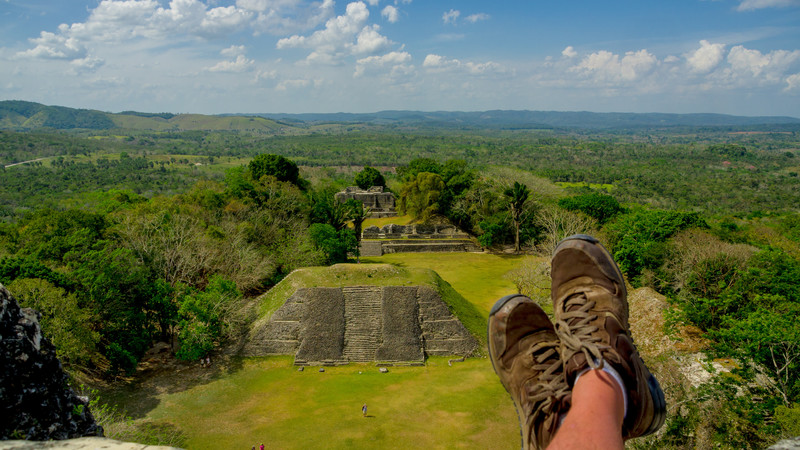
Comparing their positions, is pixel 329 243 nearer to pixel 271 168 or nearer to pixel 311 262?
pixel 311 262

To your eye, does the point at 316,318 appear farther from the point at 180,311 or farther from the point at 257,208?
the point at 257,208

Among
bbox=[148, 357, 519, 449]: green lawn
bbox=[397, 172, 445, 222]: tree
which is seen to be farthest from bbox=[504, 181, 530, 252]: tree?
bbox=[148, 357, 519, 449]: green lawn

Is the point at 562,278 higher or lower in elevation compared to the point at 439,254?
higher

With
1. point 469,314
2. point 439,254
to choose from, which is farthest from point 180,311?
point 439,254

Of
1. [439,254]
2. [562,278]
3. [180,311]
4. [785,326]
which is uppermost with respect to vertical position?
[562,278]

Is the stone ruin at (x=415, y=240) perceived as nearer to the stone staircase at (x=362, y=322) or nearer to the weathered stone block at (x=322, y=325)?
the stone staircase at (x=362, y=322)

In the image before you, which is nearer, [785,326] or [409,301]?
[785,326]
